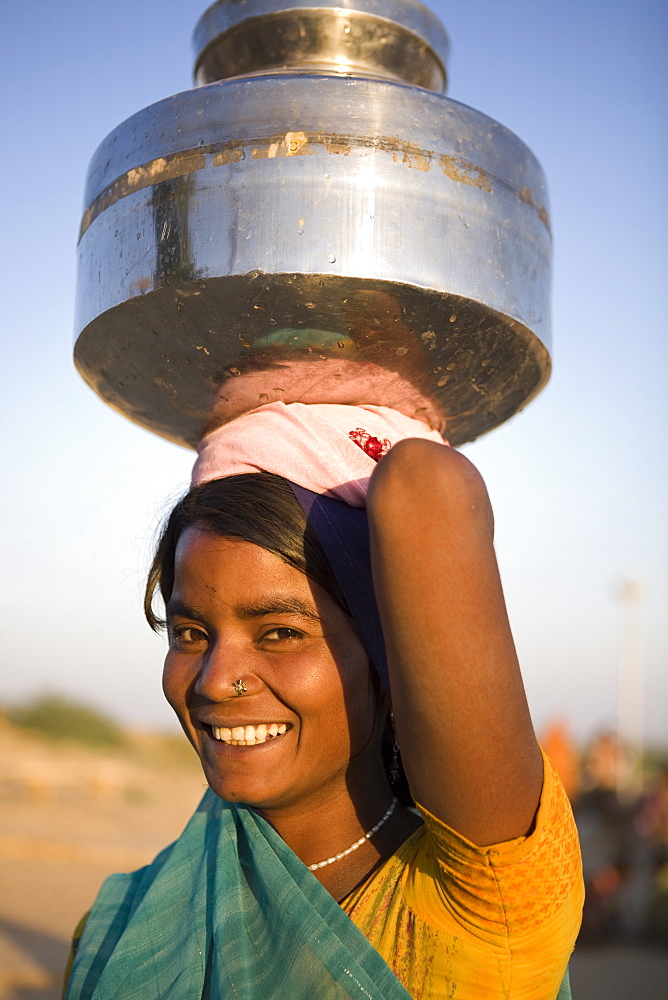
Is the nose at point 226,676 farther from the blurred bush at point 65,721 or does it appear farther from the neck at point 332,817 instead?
the blurred bush at point 65,721

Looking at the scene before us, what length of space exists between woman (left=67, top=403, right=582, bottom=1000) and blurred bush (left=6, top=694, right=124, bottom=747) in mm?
29606

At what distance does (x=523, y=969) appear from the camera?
130cm

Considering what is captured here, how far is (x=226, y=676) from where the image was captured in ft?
5.29

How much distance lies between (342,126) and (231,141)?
18cm

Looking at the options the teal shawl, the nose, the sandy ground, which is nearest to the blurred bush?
the sandy ground

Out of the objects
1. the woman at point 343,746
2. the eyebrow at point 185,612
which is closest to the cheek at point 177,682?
the woman at point 343,746

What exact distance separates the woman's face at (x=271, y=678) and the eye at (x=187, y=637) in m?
0.06

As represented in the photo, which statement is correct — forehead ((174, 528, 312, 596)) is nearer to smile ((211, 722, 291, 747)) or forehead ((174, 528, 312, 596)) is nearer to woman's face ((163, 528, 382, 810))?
woman's face ((163, 528, 382, 810))

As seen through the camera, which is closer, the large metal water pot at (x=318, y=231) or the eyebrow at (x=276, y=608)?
the large metal water pot at (x=318, y=231)

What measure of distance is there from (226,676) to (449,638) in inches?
24.5

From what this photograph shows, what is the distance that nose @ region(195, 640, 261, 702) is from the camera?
1606mm

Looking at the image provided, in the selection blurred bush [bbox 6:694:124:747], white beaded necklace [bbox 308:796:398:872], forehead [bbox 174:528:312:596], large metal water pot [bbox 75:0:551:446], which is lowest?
blurred bush [bbox 6:694:124:747]

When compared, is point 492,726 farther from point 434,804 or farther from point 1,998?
point 1,998

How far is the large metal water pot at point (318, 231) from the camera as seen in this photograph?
1.35 metres
